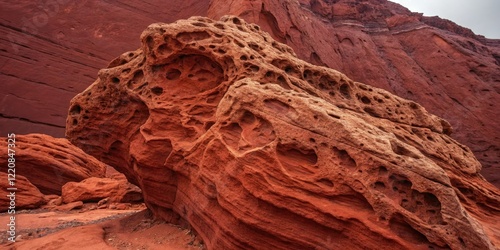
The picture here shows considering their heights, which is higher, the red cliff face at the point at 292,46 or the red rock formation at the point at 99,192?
the red cliff face at the point at 292,46

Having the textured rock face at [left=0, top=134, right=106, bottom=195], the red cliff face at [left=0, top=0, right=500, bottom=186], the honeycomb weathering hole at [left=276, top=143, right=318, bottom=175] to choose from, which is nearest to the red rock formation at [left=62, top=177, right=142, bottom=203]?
the textured rock face at [left=0, top=134, right=106, bottom=195]

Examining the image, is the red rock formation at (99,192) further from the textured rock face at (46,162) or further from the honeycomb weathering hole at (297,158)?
the honeycomb weathering hole at (297,158)

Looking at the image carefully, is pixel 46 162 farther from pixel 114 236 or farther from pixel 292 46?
pixel 292 46

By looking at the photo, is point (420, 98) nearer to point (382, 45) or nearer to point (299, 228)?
point (382, 45)

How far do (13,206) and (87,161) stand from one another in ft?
15.6

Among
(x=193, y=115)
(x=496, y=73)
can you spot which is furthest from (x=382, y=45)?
(x=193, y=115)

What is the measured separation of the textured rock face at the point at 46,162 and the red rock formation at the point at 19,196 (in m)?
1.22

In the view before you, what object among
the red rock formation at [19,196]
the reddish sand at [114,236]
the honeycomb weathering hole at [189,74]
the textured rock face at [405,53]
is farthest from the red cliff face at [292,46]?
the reddish sand at [114,236]

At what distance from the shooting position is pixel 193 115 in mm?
5223

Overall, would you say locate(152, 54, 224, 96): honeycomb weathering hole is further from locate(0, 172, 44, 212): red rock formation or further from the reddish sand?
locate(0, 172, 44, 212): red rock formation

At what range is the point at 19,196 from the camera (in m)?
9.45

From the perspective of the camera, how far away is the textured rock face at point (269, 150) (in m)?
3.22

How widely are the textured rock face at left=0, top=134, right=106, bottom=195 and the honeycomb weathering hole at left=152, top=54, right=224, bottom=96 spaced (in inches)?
324

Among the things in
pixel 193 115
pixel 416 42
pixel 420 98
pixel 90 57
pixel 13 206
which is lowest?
pixel 13 206
